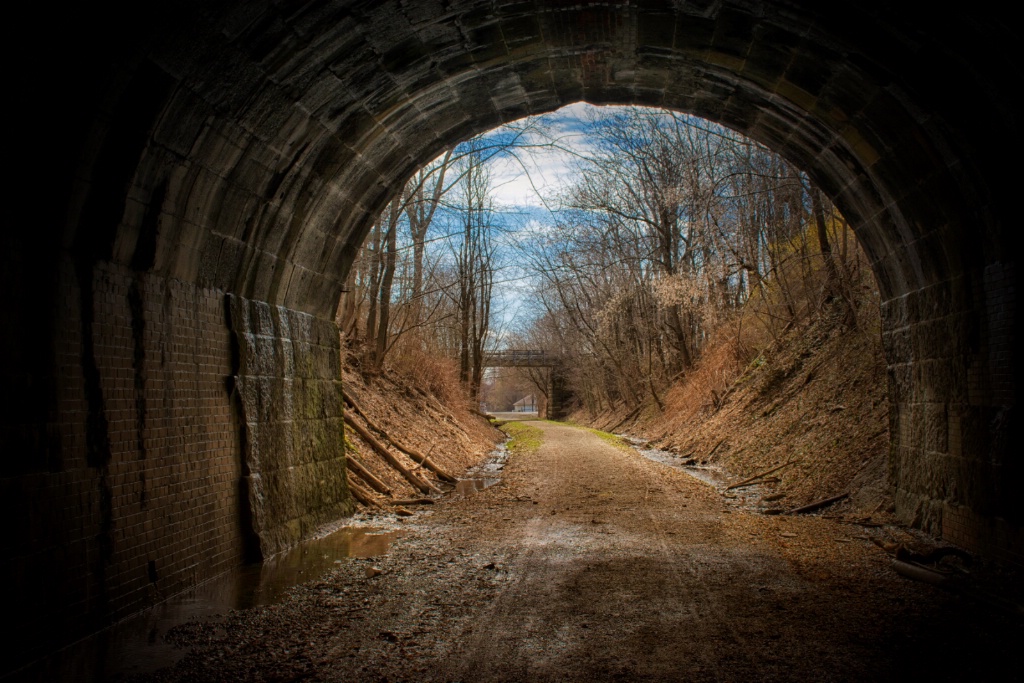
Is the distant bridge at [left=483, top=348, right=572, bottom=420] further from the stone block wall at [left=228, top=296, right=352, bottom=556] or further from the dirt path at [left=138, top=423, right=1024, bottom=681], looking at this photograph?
the dirt path at [left=138, top=423, right=1024, bottom=681]

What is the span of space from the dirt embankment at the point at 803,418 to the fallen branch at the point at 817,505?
117 millimetres

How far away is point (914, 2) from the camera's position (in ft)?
17.7

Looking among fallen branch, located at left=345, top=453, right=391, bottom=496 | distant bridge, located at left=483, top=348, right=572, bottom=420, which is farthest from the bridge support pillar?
fallen branch, located at left=345, top=453, right=391, bottom=496

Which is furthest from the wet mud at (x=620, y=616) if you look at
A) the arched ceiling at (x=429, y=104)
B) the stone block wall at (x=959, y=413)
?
the arched ceiling at (x=429, y=104)

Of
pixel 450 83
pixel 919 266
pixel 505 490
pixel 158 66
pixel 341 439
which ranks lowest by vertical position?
pixel 505 490

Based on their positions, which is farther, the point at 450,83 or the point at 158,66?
the point at 450,83

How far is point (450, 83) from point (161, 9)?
13.0ft

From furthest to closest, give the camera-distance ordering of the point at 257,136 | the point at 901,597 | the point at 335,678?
the point at 257,136, the point at 901,597, the point at 335,678

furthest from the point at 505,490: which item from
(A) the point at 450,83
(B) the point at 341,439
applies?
(A) the point at 450,83

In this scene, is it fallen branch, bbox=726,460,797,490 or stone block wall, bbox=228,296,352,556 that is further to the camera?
fallen branch, bbox=726,460,797,490

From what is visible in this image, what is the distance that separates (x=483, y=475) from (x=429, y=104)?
818 cm

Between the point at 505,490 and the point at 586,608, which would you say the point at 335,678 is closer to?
the point at 586,608

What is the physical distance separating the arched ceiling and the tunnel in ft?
0.10

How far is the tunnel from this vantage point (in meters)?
4.62
